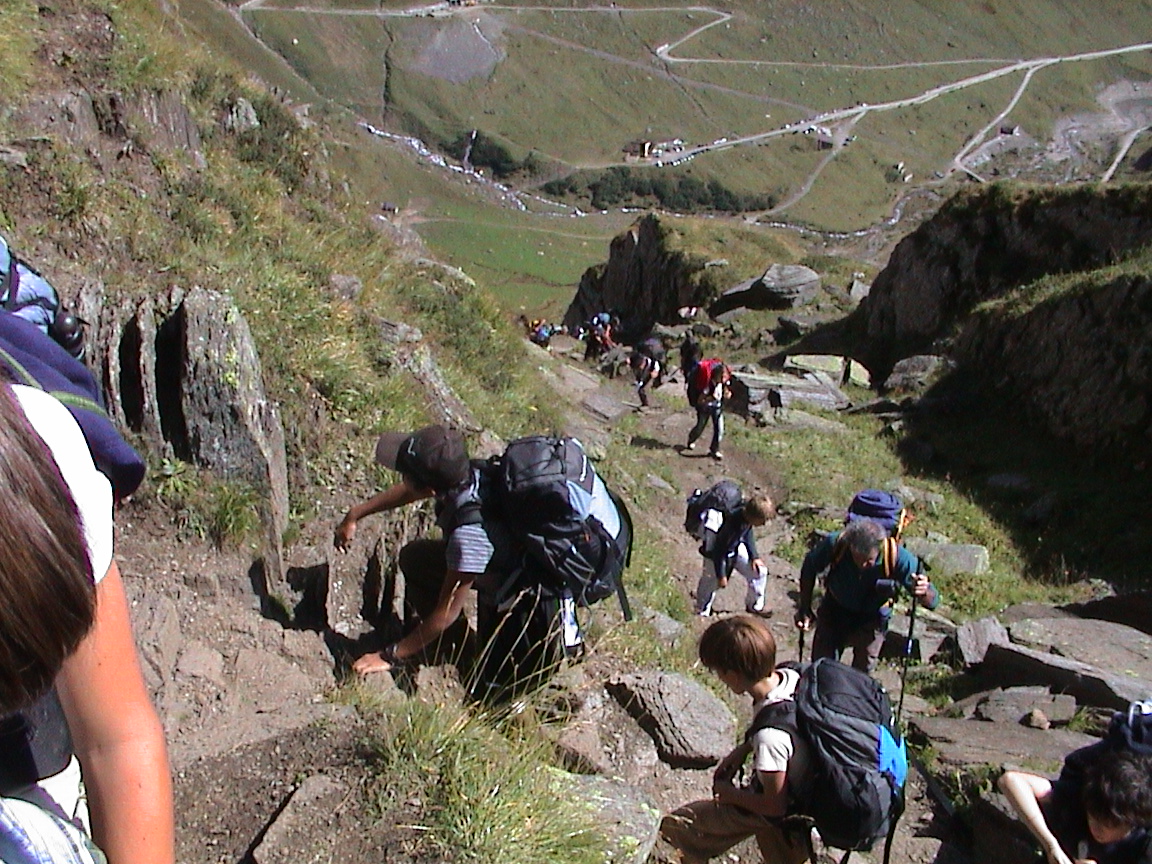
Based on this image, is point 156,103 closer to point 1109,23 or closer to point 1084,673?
point 1084,673

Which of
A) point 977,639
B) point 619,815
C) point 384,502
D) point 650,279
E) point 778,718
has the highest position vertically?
point 384,502

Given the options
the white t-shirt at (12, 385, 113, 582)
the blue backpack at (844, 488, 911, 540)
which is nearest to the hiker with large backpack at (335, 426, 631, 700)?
the white t-shirt at (12, 385, 113, 582)

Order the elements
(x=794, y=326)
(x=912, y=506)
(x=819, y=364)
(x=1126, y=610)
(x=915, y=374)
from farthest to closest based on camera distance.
Answer: (x=794, y=326) → (x=819, y=364) → (x=915, y=374) → (x=912, y=506) → (x=1126, y=610)

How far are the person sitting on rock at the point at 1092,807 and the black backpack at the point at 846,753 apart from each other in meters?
0.57

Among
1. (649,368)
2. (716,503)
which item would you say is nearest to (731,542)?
(716,503)

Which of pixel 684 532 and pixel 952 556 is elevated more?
pixel 952 556

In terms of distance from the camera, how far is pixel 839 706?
359 cm

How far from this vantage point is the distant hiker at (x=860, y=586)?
5879 mm

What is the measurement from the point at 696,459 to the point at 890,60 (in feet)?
486

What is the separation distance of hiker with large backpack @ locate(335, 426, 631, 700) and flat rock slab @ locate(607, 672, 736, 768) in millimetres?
1111

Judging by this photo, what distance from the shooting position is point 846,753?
3512mm

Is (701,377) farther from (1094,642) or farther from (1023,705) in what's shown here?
(1023,705)

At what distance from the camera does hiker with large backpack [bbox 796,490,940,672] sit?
5883 mm

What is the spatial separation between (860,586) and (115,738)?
5222 millimetres
